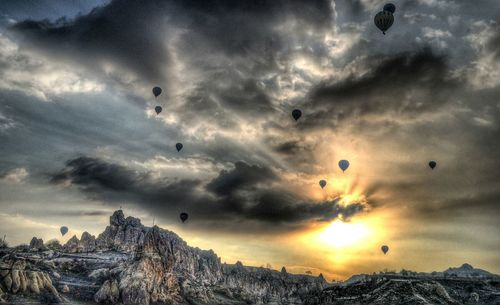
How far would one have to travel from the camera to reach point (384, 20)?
283 feet

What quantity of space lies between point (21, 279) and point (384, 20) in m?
117

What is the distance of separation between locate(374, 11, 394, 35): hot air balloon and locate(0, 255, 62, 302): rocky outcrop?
373 feet

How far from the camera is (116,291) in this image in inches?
5079

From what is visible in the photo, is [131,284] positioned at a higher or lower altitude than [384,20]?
lower

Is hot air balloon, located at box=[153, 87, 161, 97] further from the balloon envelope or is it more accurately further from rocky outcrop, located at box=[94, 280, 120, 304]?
rocky outcrop, located at box=[94, 280, 120, 304]

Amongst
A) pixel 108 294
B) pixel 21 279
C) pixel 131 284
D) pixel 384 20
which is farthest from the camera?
pixel 131 284

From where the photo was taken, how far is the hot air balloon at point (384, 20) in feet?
283

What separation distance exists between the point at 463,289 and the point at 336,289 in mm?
37601

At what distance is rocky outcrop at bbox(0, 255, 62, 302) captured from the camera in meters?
95.9

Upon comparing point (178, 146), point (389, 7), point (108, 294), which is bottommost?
point (108, 294)

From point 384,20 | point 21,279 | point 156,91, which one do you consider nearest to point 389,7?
point 384,20

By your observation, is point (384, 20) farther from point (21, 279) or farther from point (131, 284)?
point (131, 284)

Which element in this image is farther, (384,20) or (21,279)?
(21,279)

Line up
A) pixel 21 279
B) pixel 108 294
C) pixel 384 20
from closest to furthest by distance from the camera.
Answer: pixel 384 20, pixel 21 279, pixel 108 294
